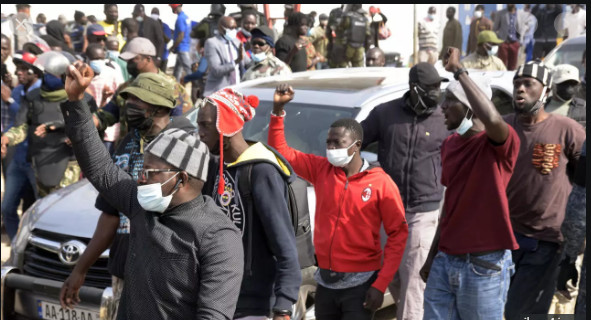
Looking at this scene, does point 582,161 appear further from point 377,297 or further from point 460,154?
point 377,297

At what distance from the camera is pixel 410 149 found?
562cm

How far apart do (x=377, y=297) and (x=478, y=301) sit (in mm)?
506

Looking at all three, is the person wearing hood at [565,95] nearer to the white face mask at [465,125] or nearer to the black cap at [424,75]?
the black cap at [424,75]

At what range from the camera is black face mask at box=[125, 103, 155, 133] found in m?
4.48

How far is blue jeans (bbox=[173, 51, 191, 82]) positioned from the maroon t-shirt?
42.0ft

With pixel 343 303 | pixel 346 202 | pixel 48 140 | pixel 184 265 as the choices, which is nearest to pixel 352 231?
pixel 346 202

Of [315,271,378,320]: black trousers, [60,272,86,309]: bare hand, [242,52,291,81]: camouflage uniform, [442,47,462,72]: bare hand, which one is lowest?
[315,271,378,320]: black trousers

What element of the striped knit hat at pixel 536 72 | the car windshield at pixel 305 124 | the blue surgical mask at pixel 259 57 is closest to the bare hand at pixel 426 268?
the striped knit hat at pixel 536 72

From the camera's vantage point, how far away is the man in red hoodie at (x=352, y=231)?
454 cm

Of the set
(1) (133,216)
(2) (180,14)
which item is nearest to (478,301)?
(1) (133,216)

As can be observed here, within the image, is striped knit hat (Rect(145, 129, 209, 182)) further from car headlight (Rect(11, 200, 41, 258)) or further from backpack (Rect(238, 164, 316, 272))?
car headlight (Rect(11, 200, 41, 258))

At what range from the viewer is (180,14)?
17.2 m

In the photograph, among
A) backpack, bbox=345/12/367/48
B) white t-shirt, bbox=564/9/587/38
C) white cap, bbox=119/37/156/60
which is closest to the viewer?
white cap, bbox=119/37/156/60

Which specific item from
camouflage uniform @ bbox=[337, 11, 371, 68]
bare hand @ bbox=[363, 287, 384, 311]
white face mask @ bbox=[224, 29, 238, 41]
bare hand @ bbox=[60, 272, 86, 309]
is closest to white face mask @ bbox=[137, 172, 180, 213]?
bare hand @ bbox=[60, 272, 86, 309]
